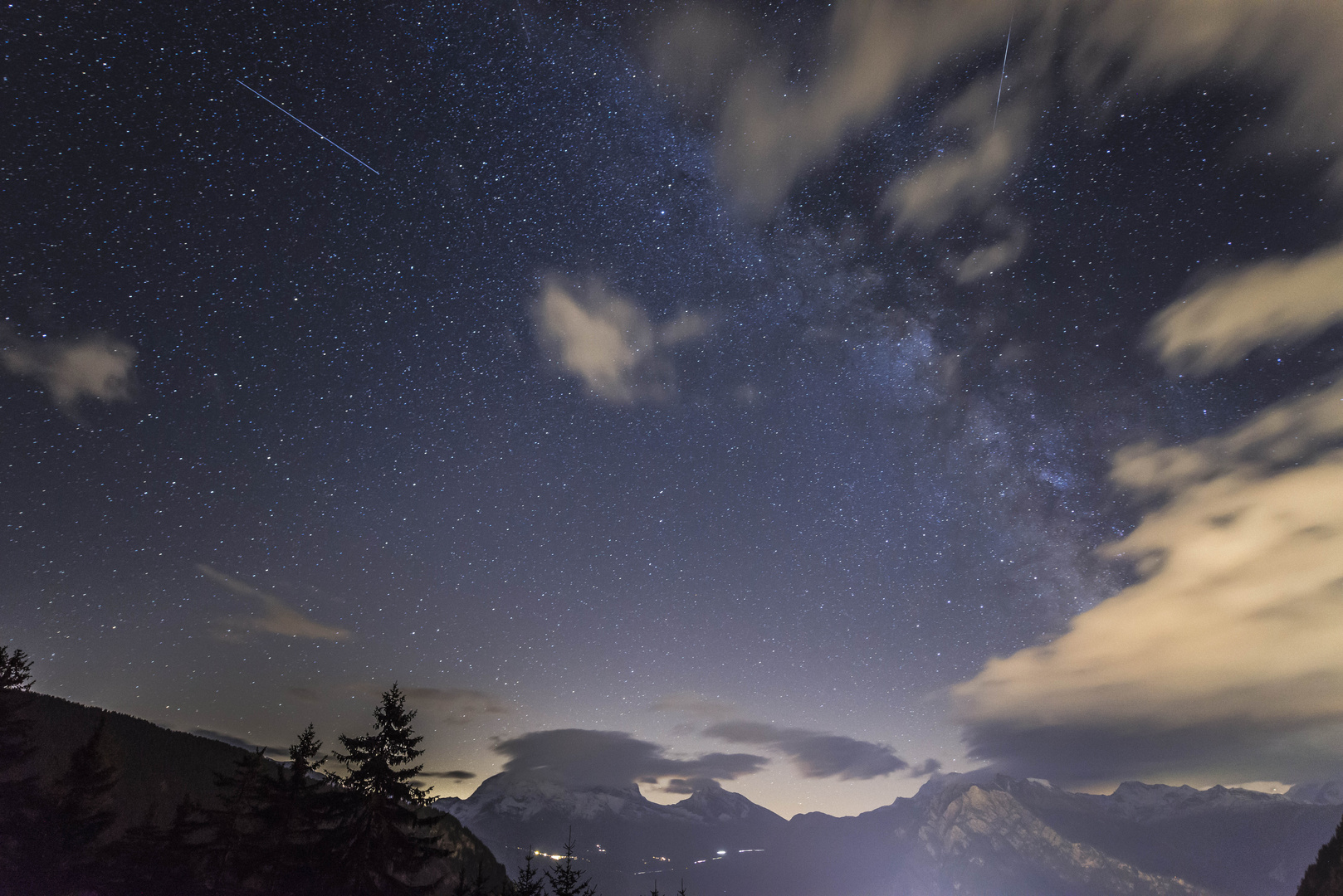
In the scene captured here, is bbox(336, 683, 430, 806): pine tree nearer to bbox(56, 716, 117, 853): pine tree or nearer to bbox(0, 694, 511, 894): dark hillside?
bbox(56, 716, 117, 853): pine tree

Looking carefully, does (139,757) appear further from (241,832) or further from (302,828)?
(302,828)

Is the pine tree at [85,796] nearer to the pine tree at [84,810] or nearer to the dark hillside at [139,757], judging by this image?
the pine tree at [84,810]

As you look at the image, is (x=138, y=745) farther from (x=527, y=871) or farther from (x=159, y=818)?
(x=527, y=871)

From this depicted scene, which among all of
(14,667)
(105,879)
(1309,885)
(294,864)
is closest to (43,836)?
(105,879)

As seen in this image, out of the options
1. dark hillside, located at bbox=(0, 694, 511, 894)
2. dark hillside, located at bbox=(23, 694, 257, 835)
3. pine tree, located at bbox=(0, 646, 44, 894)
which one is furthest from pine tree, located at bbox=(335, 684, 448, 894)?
dark hillside, located at bbox=(23, 694, 257, 835)

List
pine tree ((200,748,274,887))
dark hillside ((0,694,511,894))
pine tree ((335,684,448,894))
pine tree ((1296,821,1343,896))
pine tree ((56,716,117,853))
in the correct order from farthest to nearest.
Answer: dark hillside ((0,694,511,894))
pine tree ((1296,821,1343,896))
pine tree ((56,716,117,853))
pine tree ((200,748,274,887))
pine tree ((335,684,448,894))

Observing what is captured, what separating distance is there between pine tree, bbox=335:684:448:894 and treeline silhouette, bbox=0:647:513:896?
0.11 feet

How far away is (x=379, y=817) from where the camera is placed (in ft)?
64.3

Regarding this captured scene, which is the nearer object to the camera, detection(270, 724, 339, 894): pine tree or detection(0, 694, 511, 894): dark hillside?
detection(270, 724, 339, 894): pine tree

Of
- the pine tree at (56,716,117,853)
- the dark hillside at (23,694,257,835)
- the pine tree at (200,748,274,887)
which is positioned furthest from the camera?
the dark hillside at (23,694,257,835)

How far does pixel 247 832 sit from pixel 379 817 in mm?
17343

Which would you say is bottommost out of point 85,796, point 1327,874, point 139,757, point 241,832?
point 241,832

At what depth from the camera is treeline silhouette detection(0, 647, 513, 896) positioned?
19.6 metres

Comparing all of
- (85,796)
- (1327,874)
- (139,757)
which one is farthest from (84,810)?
(1327,874)
